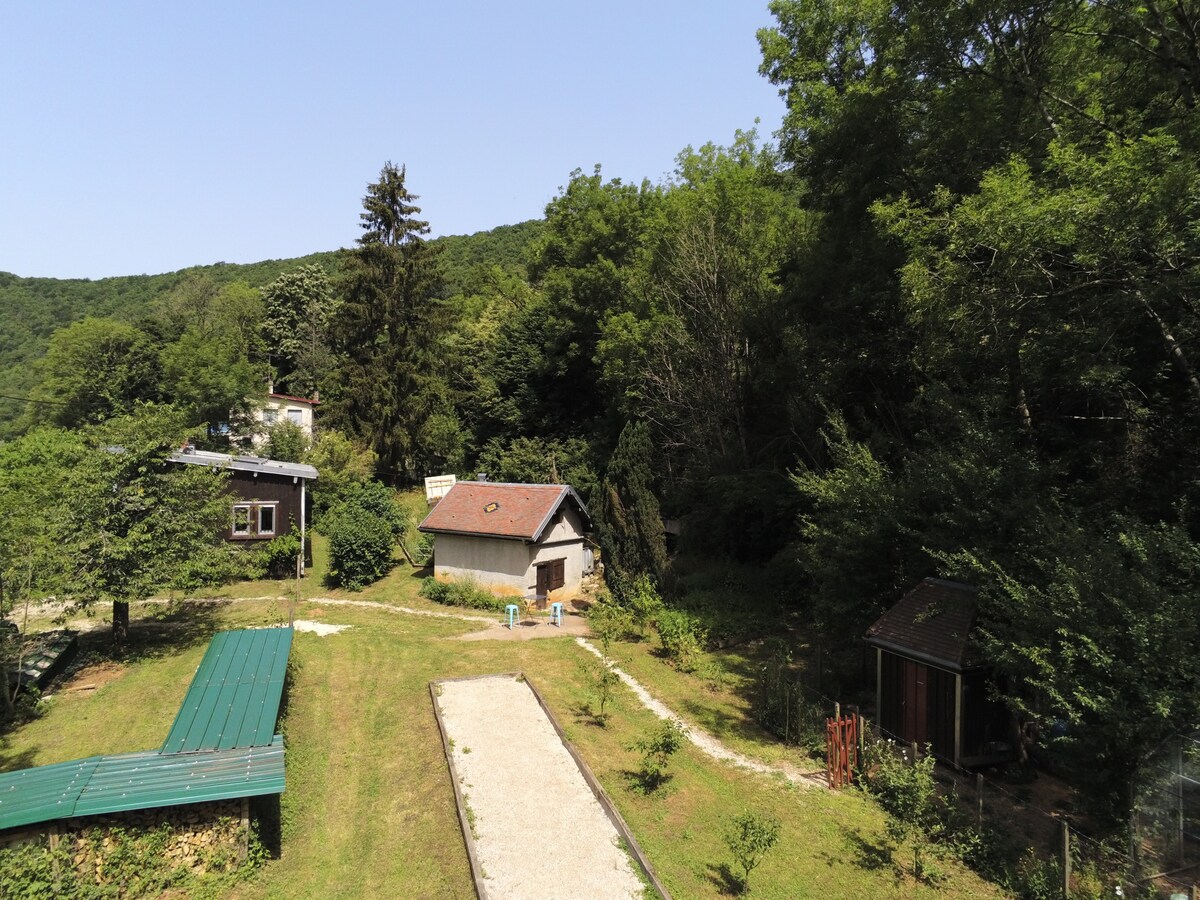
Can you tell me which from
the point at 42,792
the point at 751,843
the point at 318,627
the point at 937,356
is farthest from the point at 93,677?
the point at 937,356

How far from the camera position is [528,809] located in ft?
32.0

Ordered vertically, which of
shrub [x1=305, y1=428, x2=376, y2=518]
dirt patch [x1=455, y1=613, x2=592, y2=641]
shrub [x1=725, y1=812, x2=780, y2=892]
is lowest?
dirt patch [x1=455, y1=613, x2=592, y2=641]

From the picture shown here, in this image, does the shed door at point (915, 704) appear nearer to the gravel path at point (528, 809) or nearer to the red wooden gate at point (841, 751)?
the red wooden gate at point (841, 751)

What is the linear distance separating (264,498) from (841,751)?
2266 cm

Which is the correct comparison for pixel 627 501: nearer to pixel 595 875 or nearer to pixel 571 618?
pixel 571 618

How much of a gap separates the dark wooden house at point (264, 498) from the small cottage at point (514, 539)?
5.48 m

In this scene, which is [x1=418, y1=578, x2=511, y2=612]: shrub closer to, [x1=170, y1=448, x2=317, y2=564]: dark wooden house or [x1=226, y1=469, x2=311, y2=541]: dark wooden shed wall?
[x1=170, y1=448, x2=317, y2=564]: dark wooden house

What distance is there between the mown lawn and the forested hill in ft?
175

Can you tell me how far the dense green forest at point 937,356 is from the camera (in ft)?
30.8

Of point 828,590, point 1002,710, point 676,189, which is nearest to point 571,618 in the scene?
point 828,590

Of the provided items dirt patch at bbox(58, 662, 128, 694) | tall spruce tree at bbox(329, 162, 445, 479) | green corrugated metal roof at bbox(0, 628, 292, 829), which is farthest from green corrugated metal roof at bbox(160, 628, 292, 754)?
tall spruce tree at bbox(329, 162, 445, 479)

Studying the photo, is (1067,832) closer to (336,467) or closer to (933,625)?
(933,625)

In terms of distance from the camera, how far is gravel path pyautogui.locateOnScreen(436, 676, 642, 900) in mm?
8031

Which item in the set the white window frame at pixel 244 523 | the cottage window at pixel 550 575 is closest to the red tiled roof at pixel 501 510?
the cottage window at pixel 550 575
